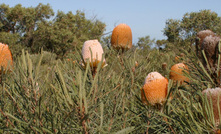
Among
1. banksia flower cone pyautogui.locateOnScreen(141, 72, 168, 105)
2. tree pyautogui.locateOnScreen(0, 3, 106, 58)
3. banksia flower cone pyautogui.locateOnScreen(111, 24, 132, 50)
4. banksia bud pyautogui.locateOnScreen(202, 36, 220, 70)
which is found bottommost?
banksia flower cone pyautogui.locateOnScreen(141, 72, 168, 105)

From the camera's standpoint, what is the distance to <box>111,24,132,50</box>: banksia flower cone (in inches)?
54.7

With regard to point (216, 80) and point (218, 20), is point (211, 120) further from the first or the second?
point (218, 20)

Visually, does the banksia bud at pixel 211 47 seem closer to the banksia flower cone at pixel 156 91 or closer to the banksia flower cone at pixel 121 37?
the banksia flower cone at pixel 156 91

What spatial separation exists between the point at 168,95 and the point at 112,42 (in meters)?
0.70

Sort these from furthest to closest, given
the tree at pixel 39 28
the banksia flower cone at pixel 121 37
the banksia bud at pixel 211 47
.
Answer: the tree at pixel 39 28 < the banksia flower cone at pixel 121 37 < the banksia bud at pixel 211 47

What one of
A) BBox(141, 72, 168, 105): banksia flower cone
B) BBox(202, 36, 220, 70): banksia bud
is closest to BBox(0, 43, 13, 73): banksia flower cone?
BBox(141, 72, 168, 105): banksia flower cone

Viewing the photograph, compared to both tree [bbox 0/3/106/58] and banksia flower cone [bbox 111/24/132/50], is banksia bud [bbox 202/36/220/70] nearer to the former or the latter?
banksia flower cone [bbox 111/24/132/50]

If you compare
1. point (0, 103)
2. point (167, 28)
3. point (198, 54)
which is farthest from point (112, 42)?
point (167, 28)

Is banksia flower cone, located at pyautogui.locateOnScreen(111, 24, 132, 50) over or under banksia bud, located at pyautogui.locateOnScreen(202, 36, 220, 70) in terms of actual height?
over

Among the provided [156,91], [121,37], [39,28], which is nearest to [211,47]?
[156,91]

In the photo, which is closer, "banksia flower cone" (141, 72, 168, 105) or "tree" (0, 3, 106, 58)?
"banksia flower cone" (141, 72, 168, 105)

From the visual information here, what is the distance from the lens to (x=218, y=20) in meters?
18.3

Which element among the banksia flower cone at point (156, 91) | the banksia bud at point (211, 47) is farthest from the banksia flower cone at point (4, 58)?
the banksia bud at point (211, 47)

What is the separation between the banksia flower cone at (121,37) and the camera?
1.39m
